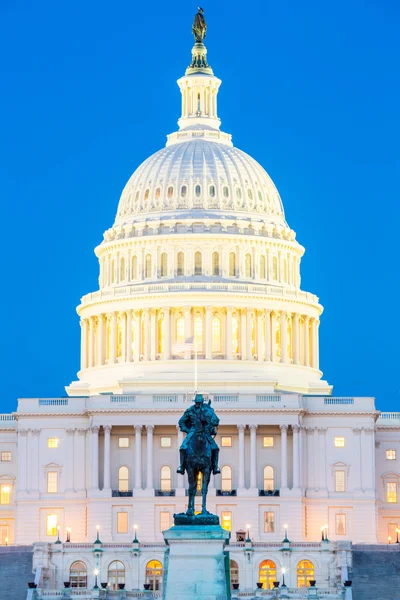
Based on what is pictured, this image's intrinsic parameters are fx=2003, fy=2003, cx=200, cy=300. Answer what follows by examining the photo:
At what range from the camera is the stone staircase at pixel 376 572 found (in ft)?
415

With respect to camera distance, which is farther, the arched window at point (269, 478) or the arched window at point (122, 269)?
the arched window at point (122, 269)

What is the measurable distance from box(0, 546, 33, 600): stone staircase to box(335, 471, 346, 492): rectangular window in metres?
31.9

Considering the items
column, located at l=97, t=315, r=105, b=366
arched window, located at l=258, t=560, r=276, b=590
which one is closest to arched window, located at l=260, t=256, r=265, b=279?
column, located at l=97, t=315, r=105, b=366

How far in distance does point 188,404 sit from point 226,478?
6.62 metres

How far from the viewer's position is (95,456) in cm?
15938

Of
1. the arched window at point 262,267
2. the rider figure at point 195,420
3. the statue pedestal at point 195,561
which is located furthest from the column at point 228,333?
the statue pedestal at point 195,561

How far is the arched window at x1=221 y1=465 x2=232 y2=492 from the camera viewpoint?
15888 centimetres

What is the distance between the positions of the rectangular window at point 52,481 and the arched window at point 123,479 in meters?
5.25

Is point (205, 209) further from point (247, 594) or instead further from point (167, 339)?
point (247, 594)

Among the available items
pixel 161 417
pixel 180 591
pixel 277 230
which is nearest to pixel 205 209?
pixel 277 230

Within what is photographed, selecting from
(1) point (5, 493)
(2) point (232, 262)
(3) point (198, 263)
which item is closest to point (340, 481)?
(2) point (232, 262)

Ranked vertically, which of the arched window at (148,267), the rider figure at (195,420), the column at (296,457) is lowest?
the rider figure at (195,420)

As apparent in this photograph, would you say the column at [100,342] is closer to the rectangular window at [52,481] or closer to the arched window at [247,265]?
the arched window at [247,265]

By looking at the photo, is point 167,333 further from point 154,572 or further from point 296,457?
point 154,572
